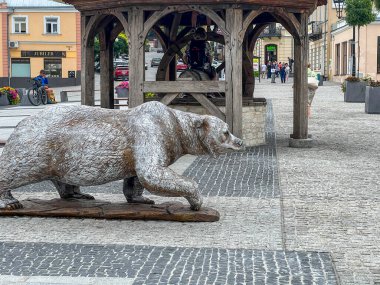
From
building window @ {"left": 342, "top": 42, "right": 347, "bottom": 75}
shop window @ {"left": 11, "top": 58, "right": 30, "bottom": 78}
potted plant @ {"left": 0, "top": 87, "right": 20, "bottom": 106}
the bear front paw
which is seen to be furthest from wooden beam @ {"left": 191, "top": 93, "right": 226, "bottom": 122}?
shop window @ {"left": 11, "top": 58, "right": 30, "bottom": 78}

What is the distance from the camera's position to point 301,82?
1545 cm

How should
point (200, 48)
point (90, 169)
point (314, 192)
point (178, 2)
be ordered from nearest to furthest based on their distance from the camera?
1. point (90, 169)
2. point (314, 192)
3. point (178, 2)
4. point (200, 48)

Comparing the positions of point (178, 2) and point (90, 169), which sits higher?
point (178, 2)

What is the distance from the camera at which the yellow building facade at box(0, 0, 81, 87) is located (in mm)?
55500

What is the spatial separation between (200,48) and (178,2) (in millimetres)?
3171

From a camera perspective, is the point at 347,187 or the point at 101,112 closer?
the point at 101,112

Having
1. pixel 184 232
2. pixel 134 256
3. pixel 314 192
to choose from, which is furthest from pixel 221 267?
pixel 314 192

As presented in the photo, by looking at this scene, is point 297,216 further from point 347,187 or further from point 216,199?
point 347,187

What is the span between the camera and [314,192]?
9.84 m

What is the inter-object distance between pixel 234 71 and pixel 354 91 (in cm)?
1962

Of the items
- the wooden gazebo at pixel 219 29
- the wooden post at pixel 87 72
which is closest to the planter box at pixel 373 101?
the wooden gazebo at pixel 219 29

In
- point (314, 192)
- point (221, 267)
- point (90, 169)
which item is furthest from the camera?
point (314, 192)

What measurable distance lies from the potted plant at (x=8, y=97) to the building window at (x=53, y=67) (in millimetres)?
22635

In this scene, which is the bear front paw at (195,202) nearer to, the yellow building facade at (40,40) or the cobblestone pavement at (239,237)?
the cobblestone pavement at (239,237)
